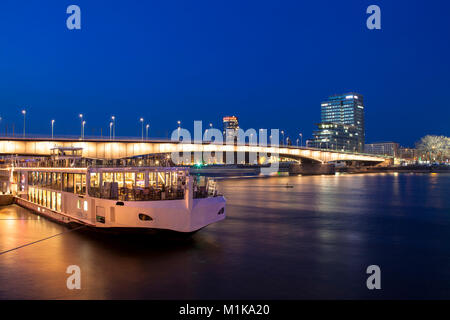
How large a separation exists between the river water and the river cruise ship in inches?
56.2

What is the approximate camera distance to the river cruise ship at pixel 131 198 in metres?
22.2

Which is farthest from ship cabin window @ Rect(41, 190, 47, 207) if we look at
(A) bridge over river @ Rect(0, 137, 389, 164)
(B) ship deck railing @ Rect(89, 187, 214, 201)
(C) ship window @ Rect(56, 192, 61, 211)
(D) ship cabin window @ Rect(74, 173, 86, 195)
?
(A) bridge over river @ Rect(0, 137, 389, 164)

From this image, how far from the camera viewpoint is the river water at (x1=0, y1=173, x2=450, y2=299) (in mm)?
15664

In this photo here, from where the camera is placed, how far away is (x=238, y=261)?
66.5 ft

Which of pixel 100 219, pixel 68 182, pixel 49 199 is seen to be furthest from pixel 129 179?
pixel 49 199

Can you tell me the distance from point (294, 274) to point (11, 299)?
470 inches

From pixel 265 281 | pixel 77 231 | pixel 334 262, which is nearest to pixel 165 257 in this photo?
pixel 265 281

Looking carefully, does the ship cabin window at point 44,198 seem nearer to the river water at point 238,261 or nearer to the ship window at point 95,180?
the river water at point 238,261

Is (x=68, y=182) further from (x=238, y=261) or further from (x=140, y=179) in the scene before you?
(x=238, y=261)

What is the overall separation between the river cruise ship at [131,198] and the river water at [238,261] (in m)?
1.43

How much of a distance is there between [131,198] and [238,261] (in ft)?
25.1
